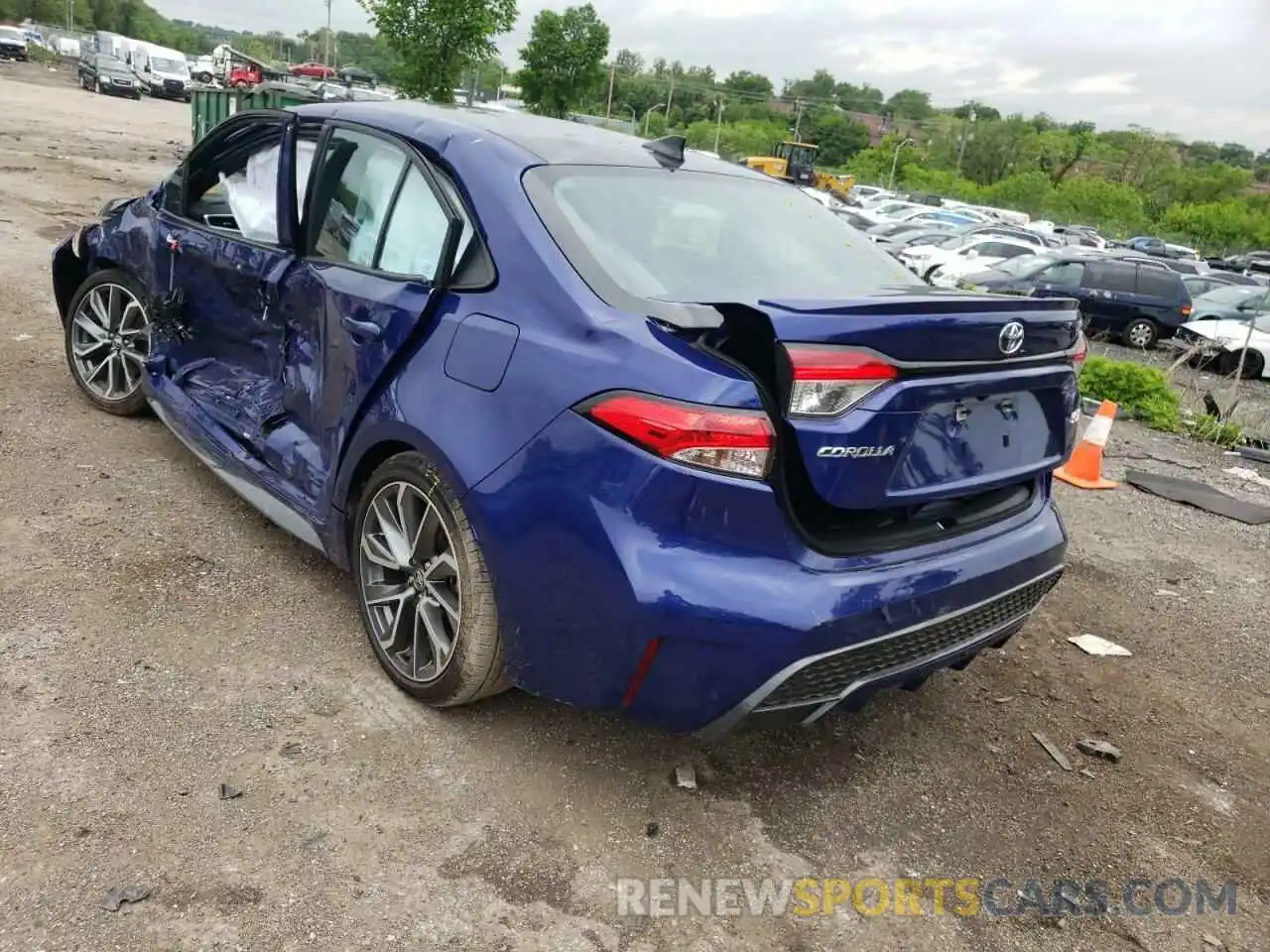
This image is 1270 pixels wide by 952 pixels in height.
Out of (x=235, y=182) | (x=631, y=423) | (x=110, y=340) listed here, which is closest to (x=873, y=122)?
(x=110, y=340)

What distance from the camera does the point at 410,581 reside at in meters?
2.89

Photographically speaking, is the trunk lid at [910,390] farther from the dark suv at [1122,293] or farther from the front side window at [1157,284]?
the front side window at [1157,284]

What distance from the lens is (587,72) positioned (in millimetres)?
33375

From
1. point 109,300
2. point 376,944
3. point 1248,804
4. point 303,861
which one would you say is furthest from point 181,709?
point 1248,804

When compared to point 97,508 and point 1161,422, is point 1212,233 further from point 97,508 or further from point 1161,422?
point 97,508

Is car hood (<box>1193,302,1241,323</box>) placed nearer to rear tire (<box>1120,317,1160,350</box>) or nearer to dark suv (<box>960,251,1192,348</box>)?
dark suv (<box>960,251,1192,348</box>)

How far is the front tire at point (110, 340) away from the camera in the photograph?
4.61 m

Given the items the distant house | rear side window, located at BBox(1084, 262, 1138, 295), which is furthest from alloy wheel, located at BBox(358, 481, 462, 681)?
the distant house

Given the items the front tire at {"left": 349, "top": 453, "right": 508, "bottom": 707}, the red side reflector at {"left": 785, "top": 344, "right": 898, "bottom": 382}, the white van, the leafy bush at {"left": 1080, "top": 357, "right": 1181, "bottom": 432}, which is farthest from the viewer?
→ the white van

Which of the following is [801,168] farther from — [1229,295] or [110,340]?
[110,340]

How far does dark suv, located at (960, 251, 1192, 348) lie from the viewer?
18.2 meters

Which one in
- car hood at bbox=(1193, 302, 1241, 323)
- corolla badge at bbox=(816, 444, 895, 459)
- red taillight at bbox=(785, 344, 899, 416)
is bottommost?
car hood at bbox=(1193, 302, 1241, 323)

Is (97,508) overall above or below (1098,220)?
below

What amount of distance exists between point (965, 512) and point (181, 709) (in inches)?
90.1
